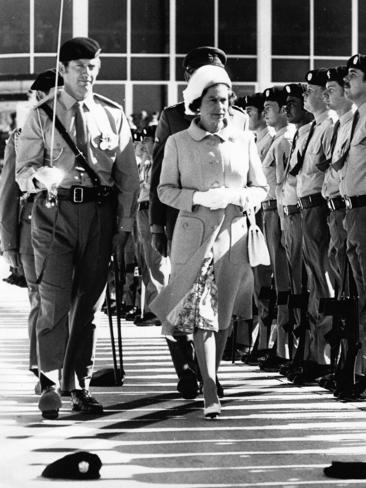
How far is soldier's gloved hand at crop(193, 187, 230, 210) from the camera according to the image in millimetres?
9750

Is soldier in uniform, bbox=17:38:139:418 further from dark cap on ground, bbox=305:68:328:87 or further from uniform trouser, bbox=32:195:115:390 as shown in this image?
dark cap on ground, bbox=305:68:328:87

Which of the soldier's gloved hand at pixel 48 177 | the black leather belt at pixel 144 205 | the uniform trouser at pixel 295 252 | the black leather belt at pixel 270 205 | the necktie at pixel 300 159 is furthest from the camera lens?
the black leather belt at pixel 144 205

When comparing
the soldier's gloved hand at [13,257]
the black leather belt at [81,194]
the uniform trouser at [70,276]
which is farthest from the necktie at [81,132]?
the soldier's gloved hand at [13,257]

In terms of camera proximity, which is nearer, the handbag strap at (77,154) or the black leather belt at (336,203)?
the handbag strap at (77,154)

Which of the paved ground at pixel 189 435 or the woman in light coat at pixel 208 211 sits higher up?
the woman in light coat at pixel 208 211

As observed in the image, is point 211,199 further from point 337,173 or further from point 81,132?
point 337,173

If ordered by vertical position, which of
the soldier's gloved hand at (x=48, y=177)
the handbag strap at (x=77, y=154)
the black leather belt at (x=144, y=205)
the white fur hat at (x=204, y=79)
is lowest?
the soldier's gloved hand at (x=48, y=177)

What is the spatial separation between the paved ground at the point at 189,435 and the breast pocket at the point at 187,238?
942 millimetres

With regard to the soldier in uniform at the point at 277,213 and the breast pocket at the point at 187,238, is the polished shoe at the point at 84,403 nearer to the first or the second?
the breast pocket at the point at 187,238

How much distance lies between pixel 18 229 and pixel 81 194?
1.65 meters

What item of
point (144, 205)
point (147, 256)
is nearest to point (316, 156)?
point (147, 256)

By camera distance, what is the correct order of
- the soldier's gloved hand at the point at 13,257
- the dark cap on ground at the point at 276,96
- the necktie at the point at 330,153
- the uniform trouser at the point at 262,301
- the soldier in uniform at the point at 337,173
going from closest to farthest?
1. the soldier in uniform at the point at 337,173
2. the necktie at the point at 330,153
3. the soldier's gloved hand at the point at 13,257
4. the uniform trouser at the point at 262,301
5. the dark cap on ground at the point at 276,96

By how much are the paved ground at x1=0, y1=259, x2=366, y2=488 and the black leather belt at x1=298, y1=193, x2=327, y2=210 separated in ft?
4.19

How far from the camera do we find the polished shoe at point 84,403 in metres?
9.67
